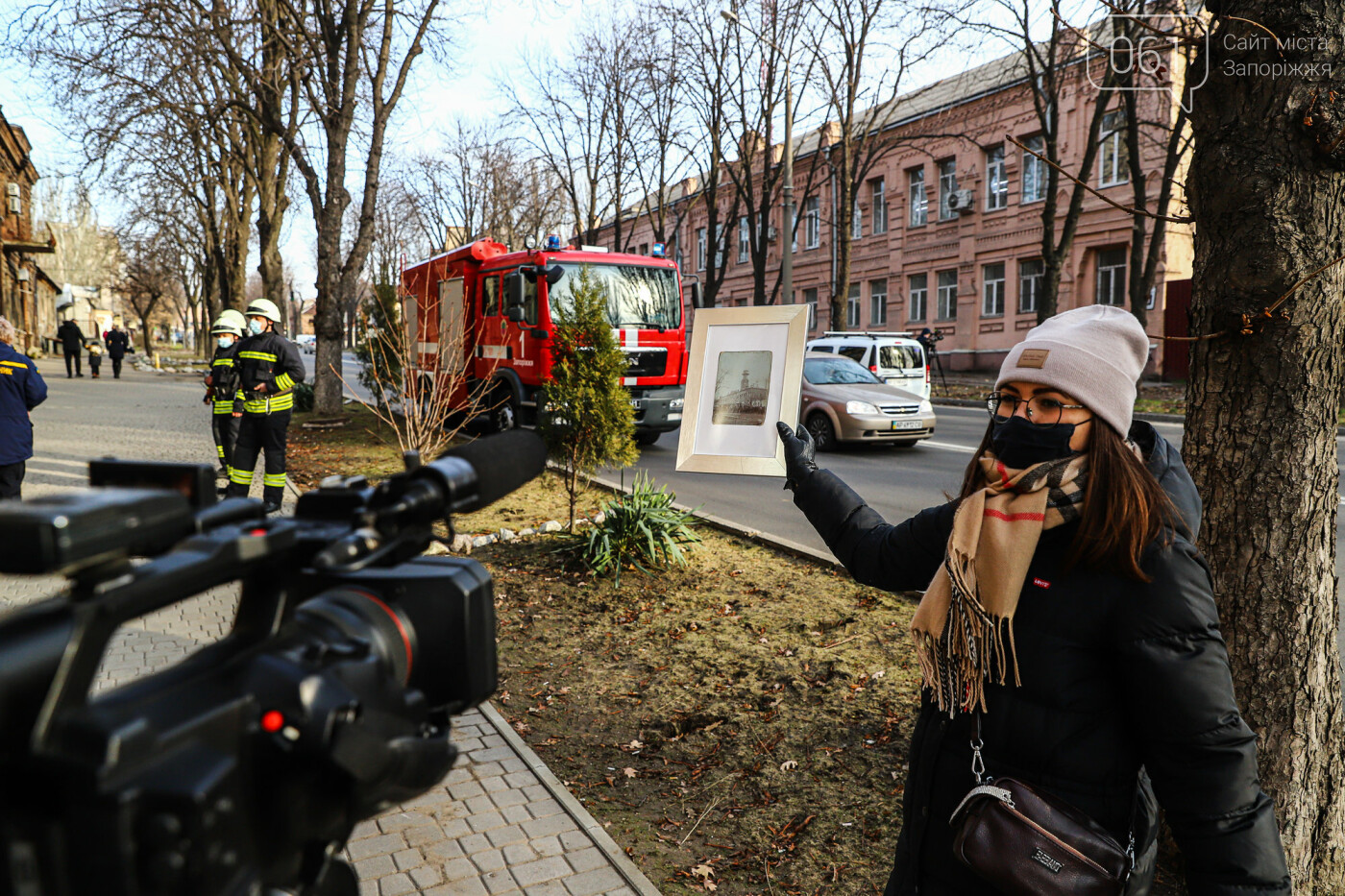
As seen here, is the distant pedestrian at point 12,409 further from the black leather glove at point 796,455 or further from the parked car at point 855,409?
the parked car at point 855,409

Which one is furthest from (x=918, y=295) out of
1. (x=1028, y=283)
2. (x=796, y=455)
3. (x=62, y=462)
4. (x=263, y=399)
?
(x=796, y=455)

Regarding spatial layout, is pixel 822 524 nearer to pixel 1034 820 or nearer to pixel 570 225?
pixel 1034 820

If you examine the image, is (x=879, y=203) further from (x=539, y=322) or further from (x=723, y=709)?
(x=723, y=709)

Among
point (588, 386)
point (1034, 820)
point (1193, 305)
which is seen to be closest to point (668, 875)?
point (1034, 820)

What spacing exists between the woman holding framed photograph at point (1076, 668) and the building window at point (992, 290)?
32105 mm

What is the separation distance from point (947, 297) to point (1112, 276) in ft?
22.2

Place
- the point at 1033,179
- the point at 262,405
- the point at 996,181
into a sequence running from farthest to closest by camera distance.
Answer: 1. the point at 996,181
2. the point at 1033,179
3. the point at 262,405

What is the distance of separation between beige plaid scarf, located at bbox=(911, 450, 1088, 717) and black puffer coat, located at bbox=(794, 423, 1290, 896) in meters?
0.05

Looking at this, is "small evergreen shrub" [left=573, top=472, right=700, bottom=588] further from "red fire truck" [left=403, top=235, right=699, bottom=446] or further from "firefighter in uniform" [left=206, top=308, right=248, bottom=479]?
"firefighter in uniform" [left=206, top=308, right=248, bottom=479]

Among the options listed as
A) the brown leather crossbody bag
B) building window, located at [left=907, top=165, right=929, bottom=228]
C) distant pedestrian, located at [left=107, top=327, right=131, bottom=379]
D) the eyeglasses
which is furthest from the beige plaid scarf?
building window, located at [left=907, top=165, right=929, bottom=228]

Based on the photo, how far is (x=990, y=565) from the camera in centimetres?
184

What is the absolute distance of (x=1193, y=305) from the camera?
2957 mm

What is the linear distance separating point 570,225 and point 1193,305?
43.1m

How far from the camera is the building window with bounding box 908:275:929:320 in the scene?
116 feet
